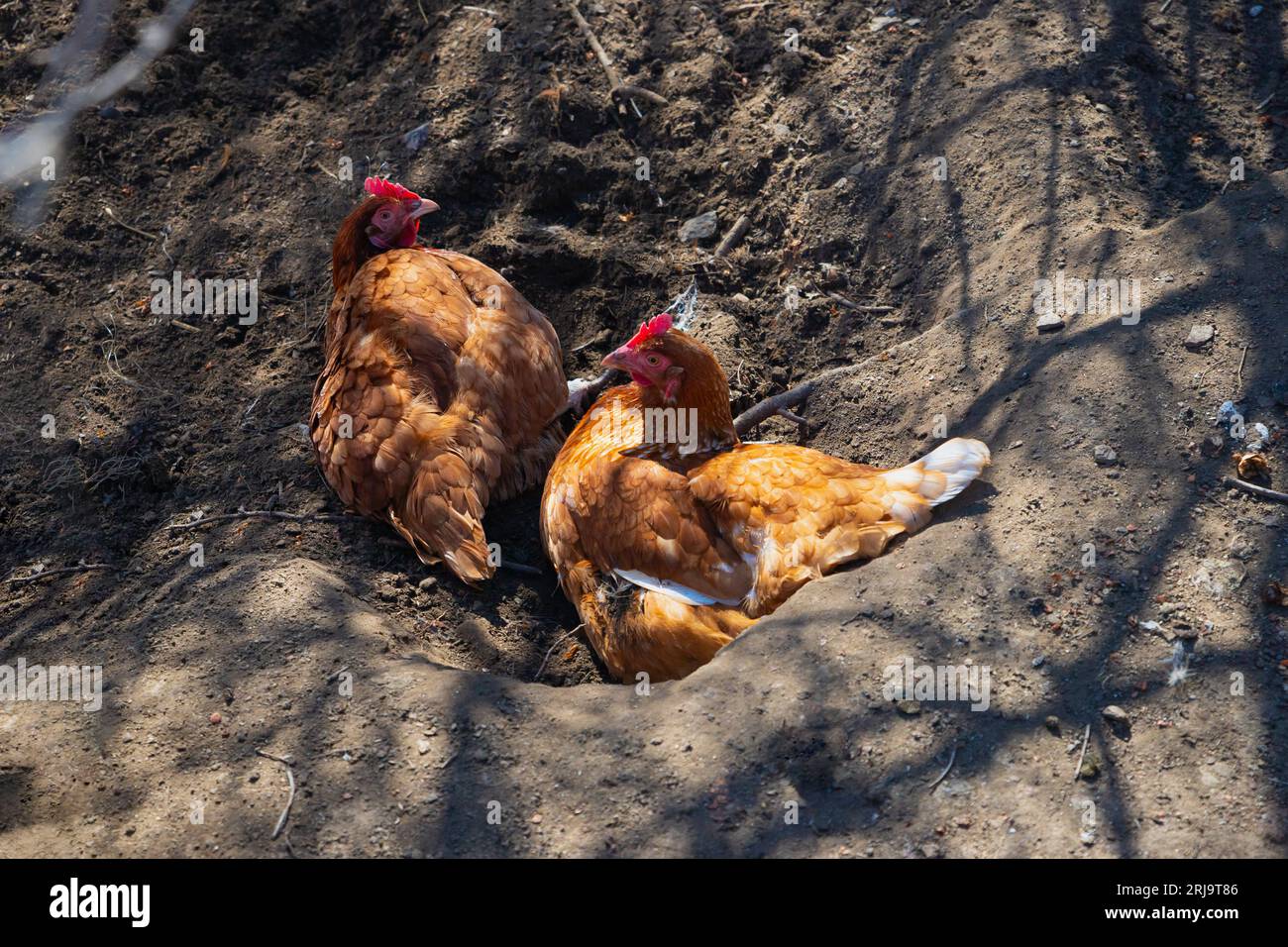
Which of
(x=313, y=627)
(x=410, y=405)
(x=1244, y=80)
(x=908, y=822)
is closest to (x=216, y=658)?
(x=313, y=627)

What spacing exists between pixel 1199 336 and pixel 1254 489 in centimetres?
70

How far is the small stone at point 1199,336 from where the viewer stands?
3.77 meters

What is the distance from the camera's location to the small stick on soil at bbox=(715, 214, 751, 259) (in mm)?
5141

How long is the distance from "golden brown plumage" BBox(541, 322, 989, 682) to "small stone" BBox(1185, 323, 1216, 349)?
3.07 ft

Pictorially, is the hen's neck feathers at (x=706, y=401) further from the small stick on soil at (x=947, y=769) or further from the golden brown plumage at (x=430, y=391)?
the small stick on soil at (x=947, y=769)

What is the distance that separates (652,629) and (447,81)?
364 centimetres

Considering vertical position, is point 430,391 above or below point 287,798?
above

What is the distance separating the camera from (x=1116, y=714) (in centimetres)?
287

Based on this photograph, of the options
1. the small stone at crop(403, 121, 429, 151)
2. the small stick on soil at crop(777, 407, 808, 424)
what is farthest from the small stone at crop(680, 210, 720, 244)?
the small stone at crop(403, 121, 429, 151)

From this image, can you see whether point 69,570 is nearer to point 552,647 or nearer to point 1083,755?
point 552,647

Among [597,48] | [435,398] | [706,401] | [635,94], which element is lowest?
[435,398]

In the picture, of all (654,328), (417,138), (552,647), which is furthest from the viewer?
(417,138)

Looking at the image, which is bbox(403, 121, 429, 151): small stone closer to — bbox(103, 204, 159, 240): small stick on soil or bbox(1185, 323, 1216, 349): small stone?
bbox(103, 204, 159, 240): small stick on soil

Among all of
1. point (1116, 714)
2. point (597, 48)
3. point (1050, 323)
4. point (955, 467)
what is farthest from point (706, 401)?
point (597, 48)
